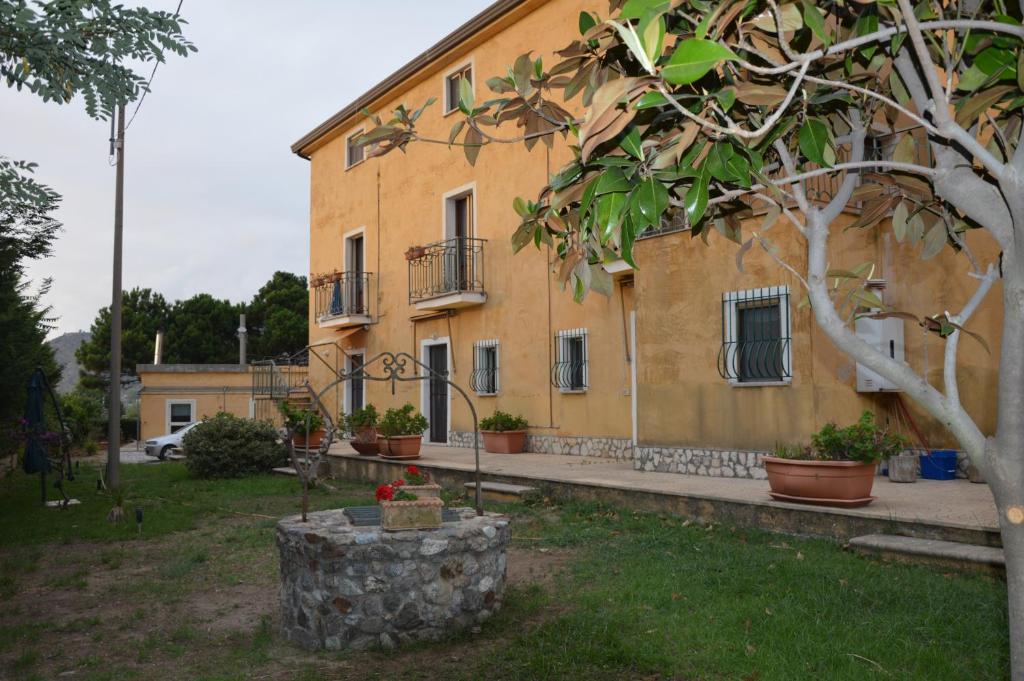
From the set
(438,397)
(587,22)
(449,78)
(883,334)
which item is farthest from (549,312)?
(587,22)

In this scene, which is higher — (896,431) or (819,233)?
(819,233)

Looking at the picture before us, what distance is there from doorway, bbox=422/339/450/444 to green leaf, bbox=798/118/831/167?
46.4 feet

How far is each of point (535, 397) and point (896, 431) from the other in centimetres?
630

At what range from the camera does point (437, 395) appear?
681 inches

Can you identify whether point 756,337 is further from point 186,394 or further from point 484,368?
point 186,394

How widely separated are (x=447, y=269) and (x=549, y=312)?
121 inches

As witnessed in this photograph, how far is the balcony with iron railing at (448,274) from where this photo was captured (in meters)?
15.5

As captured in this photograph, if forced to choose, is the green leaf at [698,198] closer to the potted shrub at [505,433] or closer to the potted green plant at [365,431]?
the potted shrub at [505,433]

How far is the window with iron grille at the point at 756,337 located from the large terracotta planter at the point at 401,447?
5.77m

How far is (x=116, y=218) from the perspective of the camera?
12.9m

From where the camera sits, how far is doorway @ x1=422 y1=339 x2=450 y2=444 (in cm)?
1677

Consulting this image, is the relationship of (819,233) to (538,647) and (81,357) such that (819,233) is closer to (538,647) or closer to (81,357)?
(538,647)

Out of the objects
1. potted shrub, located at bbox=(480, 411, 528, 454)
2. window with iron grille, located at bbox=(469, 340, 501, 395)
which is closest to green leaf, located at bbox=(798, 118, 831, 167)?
potted shrub, located at bbox=(480, 411, 528, 454)

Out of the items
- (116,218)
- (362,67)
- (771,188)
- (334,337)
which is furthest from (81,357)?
(771,188)
